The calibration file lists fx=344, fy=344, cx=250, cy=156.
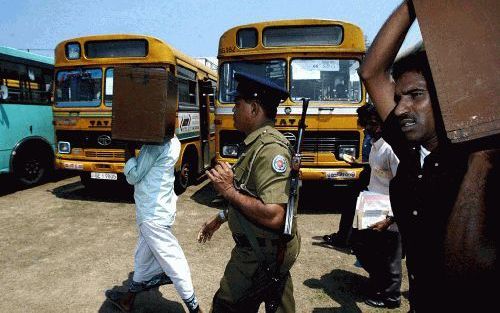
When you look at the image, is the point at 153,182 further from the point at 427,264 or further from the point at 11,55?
the point at 11,55

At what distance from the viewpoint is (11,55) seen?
25.0 feet

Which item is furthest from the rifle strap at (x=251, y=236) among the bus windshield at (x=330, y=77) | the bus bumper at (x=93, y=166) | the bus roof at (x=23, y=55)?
the bus roof at (x=23, y=55)

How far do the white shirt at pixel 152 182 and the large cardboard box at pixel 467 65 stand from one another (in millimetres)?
2497

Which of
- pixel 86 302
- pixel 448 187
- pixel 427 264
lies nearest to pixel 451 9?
pixel 448 187

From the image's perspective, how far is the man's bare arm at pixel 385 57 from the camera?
4.07 feet

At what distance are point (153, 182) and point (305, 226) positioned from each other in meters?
3.33

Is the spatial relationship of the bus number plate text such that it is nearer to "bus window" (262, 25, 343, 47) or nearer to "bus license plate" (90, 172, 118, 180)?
"bus window" (262, 25, 343, 47)

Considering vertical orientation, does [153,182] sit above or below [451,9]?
below

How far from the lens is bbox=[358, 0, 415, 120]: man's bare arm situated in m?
1.24

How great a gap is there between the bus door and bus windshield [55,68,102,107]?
251 centimetres

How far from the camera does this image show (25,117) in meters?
7.98

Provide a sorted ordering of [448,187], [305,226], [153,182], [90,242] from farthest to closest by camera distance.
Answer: [305,226] < [90,242] < [153,182] < [448,187]

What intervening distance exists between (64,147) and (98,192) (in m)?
1.23

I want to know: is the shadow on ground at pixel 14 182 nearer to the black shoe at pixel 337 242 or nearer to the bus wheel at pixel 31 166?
the bus wheel at pixel 31 166
